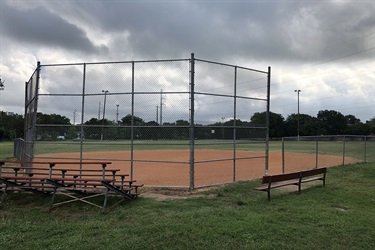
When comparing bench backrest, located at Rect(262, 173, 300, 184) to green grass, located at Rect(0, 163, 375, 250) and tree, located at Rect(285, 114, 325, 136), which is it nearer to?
green grass, located at Rect(0, 163, 375, 250)

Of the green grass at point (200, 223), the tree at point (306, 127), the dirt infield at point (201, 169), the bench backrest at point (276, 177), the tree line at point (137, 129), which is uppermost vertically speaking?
the tree at point (306, 127)

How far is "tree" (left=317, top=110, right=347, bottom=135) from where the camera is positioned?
319 ft

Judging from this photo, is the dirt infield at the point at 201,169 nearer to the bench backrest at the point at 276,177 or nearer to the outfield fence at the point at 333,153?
the outfield fence at the point at 333,153

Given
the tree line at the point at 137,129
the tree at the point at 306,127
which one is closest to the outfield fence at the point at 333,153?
the tree line at the point at 137,129

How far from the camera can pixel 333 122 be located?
3979 inches

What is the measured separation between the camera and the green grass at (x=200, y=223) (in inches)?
182

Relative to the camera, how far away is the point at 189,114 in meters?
8.91

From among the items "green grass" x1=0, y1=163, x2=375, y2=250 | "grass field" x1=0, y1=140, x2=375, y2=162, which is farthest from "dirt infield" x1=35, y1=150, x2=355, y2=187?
"green grass" x1=0, y1=163, x2=375, y2=250

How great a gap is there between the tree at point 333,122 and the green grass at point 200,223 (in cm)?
9575

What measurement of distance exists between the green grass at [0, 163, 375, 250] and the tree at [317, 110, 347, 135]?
9575 centimetres

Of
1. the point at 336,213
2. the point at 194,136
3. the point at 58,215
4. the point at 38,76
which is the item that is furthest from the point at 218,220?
the point at 38,76

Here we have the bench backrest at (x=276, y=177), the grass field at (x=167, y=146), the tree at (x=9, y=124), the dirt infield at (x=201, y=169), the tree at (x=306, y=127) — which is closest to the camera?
the bench backrest at (x=276, y=177)

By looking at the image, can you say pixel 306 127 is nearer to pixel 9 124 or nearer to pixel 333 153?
pixel 333 153

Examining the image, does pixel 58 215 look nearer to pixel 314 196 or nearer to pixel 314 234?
Answer: pixel 314 234
